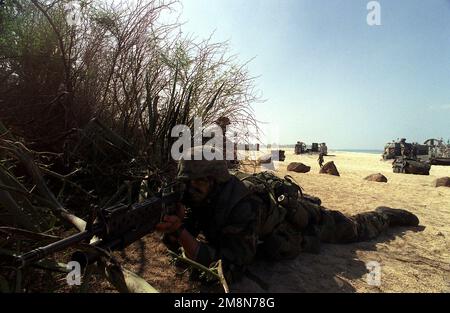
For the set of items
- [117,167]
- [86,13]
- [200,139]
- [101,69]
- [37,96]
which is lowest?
[117,167]

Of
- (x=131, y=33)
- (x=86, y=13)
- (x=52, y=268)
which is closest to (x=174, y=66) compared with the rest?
(x=131, y=33)

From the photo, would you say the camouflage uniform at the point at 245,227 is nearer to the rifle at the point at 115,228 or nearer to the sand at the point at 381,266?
the sand at the point at 381,266

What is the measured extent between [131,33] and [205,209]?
7.08 ft

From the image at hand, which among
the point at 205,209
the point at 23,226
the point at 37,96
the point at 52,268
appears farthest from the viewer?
the point at 37,96

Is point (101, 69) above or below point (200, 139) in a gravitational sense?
above

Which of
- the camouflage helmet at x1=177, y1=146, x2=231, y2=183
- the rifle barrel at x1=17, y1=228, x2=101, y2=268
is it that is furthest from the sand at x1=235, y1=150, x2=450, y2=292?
the rifle barrel at x1=17, y1=228, x2=101, y2=268

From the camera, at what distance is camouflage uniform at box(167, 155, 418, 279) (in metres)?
2.37

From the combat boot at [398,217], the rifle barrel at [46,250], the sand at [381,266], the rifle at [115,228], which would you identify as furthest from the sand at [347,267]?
the rifle barrel at [46,250]

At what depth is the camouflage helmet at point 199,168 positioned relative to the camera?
2.36 metres

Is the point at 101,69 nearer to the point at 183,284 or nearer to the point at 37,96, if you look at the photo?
the point at 37,96

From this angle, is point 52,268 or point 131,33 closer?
point 52,268

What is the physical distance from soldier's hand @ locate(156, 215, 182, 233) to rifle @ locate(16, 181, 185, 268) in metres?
0.07

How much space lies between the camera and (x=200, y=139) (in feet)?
14.6

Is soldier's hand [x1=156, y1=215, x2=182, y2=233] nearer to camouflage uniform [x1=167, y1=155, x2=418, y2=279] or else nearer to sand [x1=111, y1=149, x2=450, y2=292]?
camouflage uniform [x1=167, y1=155, x2=418, y2=279]
